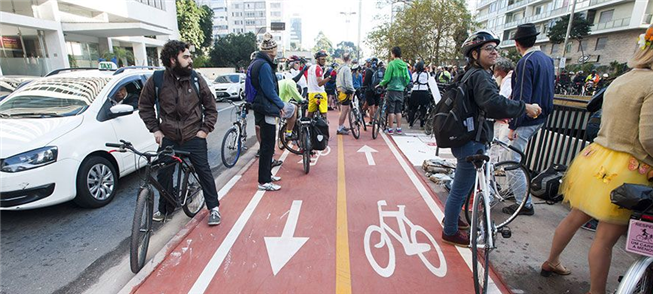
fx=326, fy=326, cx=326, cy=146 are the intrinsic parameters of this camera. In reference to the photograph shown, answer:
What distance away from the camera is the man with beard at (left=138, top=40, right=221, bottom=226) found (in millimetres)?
3305

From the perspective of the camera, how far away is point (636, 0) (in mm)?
32031

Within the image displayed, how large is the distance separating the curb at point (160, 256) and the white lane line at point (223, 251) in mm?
457

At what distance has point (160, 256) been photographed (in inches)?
124

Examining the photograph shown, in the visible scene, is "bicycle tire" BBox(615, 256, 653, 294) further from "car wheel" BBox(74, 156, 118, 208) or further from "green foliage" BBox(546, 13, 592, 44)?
"green foliage" BBox(546, 13, 592, 44)

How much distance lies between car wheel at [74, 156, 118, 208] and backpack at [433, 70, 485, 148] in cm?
406

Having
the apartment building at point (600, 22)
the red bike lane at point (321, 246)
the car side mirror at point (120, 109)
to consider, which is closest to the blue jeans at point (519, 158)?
the red bike lane at point (321, 246)

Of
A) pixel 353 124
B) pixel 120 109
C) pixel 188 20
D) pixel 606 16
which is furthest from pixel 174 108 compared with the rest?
pixel 606 16

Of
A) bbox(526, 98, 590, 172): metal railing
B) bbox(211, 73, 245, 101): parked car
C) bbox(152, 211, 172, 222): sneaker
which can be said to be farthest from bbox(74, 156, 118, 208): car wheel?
bbox(211, 73, 245, 101): parked car

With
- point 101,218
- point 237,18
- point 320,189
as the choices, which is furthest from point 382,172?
point 237,18

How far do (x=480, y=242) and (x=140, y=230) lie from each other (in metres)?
2.96

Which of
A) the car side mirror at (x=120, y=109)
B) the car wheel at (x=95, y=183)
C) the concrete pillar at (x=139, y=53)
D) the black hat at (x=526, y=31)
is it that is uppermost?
the concrete pillar at (x=139, y=53)

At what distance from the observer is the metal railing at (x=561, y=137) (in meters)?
4.27

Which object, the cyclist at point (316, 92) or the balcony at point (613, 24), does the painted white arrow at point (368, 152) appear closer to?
the cyclist at point (316, 92)

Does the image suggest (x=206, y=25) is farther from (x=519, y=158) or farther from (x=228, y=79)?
(x=519, y=158)
